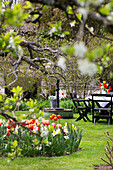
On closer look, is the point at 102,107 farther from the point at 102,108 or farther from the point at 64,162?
the point at 64,162

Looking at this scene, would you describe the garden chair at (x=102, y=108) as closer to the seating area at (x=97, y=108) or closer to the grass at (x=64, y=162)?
the seating area at (x=97, y=108)

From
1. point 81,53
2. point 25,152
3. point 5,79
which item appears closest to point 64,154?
point 25,152

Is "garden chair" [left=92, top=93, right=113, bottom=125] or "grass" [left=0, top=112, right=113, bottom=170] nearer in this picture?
"grass" [left=0, top=112, right=113, bottom=170]

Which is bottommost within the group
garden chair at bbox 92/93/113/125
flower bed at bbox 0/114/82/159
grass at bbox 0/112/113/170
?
grass at bbox 0/112/113/170

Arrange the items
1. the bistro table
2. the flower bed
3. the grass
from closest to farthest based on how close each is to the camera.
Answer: the grass
the flower bed
the bistro table

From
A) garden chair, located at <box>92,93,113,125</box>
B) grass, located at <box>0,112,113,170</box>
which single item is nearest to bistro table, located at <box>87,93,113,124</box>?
garden chair, located at <box>92,93,113,125</box>

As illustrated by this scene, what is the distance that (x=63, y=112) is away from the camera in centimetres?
1009

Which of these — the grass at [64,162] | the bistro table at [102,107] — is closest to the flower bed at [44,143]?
the grass at [64,162]

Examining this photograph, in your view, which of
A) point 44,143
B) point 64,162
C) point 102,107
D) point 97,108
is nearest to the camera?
point 64,162

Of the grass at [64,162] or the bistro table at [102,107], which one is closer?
the grass at [64,162]

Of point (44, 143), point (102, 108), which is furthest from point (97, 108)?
point (44, 143)

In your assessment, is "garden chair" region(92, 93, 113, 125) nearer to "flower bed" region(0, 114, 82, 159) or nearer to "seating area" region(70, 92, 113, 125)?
"seating area" region(70, 92, 113, 125)

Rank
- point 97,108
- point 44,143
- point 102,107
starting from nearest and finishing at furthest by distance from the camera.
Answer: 1. point 44,143
2. point 97,108
3. point 102,107

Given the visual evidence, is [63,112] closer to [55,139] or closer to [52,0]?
[55,139]
